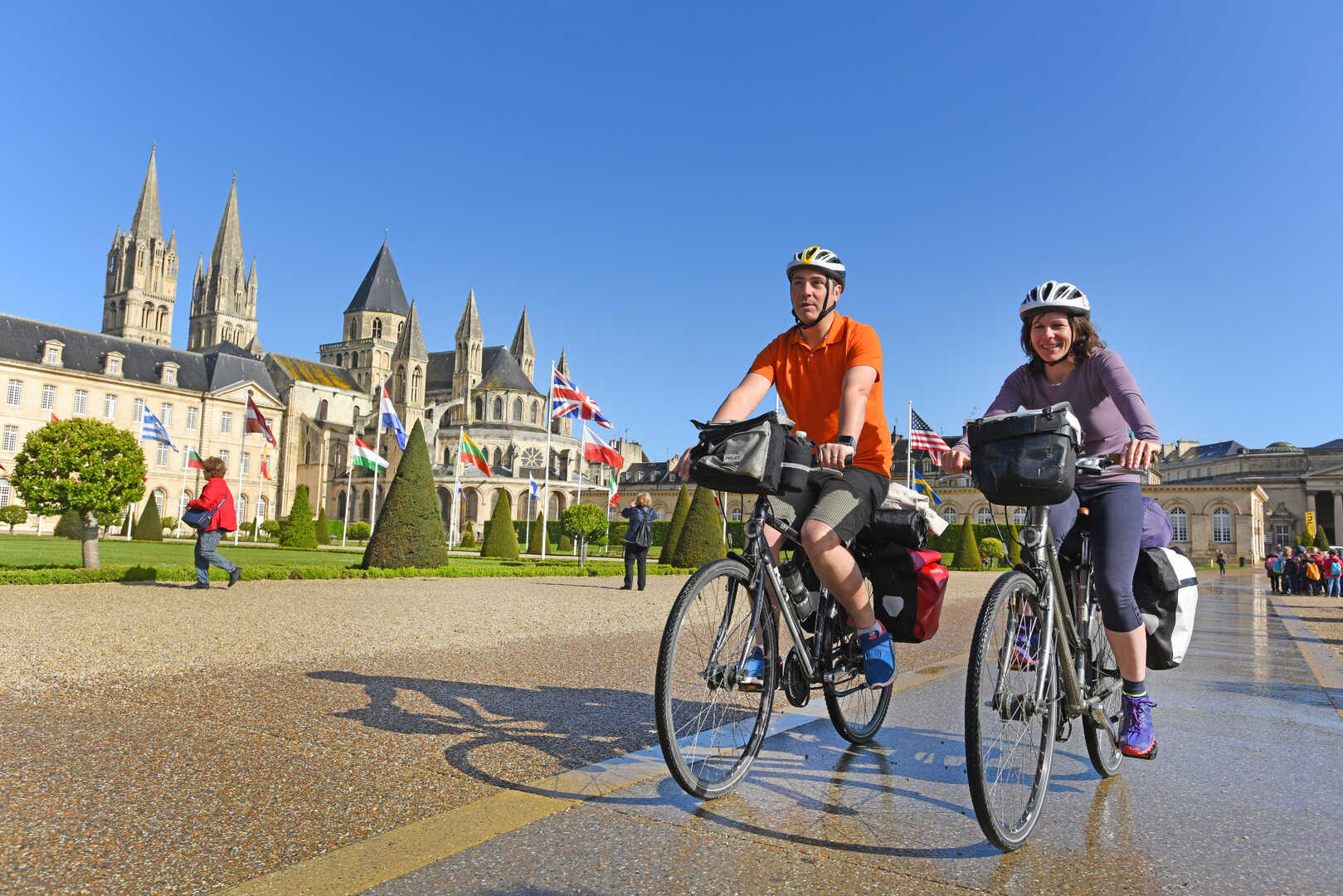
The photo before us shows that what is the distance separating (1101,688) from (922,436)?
24408mm

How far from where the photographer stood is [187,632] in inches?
271

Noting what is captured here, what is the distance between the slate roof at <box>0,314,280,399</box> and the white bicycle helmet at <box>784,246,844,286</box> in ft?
200

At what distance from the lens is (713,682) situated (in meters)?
2.76

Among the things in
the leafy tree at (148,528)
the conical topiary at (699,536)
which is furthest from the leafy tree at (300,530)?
the conical topiary at (699,536)

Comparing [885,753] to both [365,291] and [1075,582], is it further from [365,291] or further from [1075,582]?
[365,291]

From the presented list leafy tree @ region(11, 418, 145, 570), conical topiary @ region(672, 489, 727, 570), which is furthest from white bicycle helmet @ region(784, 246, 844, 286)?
conical topiary @ region(672, 489, 727, 570)

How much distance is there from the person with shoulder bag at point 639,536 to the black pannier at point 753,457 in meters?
12.3

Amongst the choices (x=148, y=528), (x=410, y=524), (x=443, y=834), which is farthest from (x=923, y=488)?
(x=443, y=834)

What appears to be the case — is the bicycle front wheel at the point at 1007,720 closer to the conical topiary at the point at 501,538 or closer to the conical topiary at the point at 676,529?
the conical topiary at the point at 676,529

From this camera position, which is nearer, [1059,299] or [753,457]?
[753,457]

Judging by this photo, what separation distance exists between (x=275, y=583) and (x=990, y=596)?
12785mm

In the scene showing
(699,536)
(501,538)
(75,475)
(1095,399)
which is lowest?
(501,538)

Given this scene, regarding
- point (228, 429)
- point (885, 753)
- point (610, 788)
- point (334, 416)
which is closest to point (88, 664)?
point (610, 788)

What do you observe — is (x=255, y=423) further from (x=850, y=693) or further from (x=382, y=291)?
(x=382, y=291)
